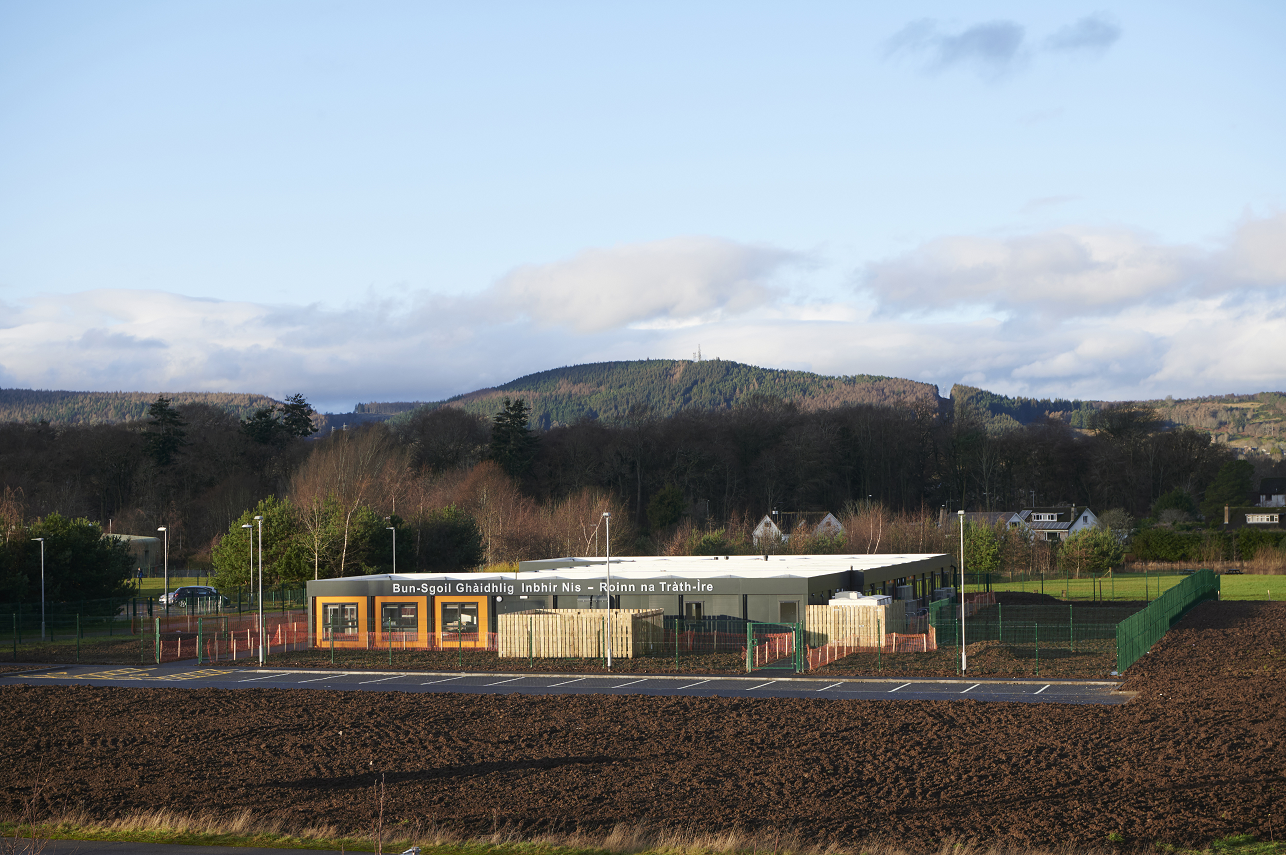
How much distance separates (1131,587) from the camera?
81.2m

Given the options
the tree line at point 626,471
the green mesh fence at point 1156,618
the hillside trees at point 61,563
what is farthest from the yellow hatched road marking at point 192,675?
the tree line at point 626,471

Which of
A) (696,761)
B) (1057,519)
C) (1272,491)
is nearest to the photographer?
(696,761)

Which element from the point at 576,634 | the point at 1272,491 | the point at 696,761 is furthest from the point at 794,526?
the point at 696,761

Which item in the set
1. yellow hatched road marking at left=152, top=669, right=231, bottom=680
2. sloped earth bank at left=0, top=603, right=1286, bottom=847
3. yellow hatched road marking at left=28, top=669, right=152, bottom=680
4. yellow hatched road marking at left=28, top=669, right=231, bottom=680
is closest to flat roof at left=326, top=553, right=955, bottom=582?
yellow hatched road marking at left=152, top=669, right=231, bottom=680

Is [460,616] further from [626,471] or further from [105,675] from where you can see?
[626,471]

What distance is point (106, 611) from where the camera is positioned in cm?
6106

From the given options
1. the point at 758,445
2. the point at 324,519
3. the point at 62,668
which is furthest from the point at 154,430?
the point at 62,668

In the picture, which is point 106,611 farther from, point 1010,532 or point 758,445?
point 758,445

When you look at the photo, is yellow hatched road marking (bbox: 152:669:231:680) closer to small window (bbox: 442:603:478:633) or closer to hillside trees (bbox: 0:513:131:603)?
small window (bbox: 442:603:478:633)

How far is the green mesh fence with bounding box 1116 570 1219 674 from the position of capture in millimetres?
36875

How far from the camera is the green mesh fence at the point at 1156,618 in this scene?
121 ft

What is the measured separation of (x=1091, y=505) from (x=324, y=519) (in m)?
91.1

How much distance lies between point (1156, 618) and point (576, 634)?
22.8 meters

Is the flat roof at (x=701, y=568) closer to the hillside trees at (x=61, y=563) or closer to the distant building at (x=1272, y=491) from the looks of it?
the hillside trees at (x=61, y=563)
